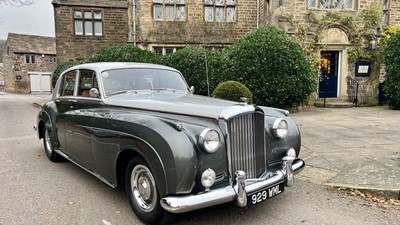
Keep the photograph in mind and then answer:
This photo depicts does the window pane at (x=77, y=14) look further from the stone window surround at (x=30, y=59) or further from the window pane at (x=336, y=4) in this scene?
the stone window surround at (x=30, y=59)

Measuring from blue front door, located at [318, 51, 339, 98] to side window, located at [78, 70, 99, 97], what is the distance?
1261 centimetres

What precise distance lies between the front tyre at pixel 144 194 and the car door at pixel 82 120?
0.93 meters

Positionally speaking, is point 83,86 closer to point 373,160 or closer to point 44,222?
point 44,222

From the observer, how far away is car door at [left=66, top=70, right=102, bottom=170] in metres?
4.09

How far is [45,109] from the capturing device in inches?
226

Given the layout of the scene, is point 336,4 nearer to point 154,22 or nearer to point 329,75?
point 329,75

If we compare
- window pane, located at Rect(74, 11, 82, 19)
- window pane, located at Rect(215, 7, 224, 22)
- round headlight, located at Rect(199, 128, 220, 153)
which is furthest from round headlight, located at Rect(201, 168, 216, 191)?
Answer: window pane, located at Rect(74, 11, 82, 19)

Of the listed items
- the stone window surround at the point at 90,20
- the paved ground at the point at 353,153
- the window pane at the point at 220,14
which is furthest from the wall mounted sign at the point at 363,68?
the stone window surround at the point at 90,20

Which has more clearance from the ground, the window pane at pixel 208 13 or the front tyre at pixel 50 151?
the window pane at pixel 208 13

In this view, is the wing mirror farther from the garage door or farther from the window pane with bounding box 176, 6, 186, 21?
the garage door

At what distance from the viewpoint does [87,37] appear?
61.5ft

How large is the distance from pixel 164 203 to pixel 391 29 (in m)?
15.5

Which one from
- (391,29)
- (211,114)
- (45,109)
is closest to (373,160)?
(211,114)

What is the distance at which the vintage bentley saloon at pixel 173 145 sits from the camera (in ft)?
9.32
